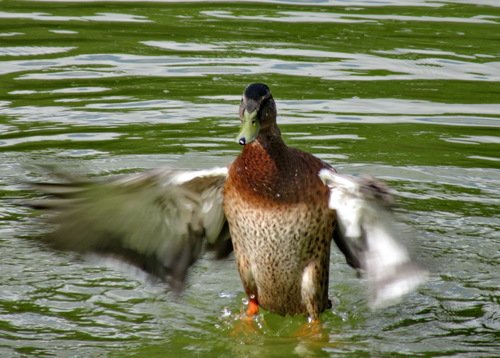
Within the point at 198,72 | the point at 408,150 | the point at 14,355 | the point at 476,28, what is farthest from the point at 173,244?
the point at 476,28

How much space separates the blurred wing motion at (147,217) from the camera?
667 centimetres

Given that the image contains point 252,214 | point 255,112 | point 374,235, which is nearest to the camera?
point 374,235

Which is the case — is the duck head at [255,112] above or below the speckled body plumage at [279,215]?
above

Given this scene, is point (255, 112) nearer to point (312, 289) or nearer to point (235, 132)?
point (312, 289)

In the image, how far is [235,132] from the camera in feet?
34.0

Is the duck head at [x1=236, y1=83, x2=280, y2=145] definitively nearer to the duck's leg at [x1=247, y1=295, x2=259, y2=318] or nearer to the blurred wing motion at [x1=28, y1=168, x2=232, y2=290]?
the blurred wing motion at [x1=28, y1=168, x2=232, y2=290]

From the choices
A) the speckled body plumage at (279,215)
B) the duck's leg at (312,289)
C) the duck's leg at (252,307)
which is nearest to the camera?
the speckled body plumage at (279,215)

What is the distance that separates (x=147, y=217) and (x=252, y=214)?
2.03ft

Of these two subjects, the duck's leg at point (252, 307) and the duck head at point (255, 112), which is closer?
the duck head at point (255, 112)

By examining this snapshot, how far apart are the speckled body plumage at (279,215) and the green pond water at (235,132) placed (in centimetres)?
44

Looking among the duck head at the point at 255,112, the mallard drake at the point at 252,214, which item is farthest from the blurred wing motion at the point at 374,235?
the duck head at the point at 255,112

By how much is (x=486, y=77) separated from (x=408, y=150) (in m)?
1.93

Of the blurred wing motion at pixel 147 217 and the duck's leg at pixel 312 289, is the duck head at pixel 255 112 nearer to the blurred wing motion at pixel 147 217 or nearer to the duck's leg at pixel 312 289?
the blurred wing motion at pixel 147 217

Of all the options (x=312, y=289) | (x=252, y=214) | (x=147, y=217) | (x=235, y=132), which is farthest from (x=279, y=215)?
(x=235, y=132)
